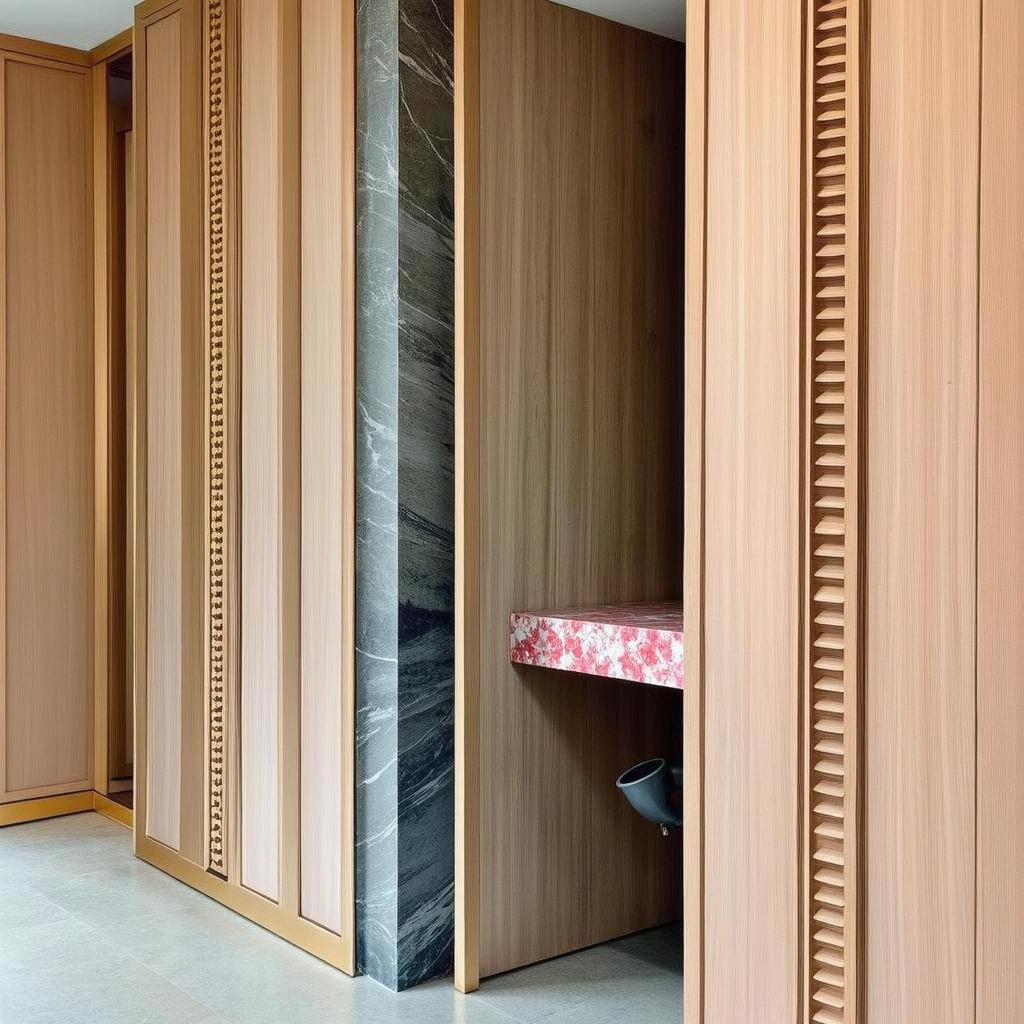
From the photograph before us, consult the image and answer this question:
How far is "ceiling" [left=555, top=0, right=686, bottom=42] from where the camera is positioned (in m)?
3.14

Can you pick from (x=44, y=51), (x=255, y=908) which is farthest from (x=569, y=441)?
(x=44, y=51)

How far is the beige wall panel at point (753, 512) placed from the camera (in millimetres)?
1929

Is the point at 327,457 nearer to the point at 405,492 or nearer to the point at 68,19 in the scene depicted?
the point at 405,492

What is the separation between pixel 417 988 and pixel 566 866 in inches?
19.2

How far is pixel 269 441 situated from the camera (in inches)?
132

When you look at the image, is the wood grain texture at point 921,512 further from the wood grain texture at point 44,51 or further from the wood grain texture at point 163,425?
the wood grain texture at point 44,51

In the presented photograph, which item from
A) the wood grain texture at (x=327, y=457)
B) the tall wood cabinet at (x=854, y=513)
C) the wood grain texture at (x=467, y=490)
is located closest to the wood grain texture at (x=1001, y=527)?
the tall wood cabinet at (x=854, y=513)

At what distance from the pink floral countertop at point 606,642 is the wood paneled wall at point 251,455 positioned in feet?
1.53

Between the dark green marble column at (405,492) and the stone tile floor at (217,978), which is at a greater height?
the dark green marble column at (405,492)

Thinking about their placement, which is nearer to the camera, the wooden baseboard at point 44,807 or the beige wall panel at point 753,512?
the beige wall panel at point 753,512

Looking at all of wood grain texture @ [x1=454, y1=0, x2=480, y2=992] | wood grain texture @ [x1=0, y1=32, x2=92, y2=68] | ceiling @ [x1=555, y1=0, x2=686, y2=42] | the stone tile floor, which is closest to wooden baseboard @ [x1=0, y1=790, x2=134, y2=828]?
the stone tile floor

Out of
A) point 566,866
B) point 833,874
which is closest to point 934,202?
point 833,874

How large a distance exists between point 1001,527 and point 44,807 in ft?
13.0

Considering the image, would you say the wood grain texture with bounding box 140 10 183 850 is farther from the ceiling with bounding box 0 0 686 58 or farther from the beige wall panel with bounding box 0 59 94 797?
the beige wall panel with bounding box 0 59 94 797
